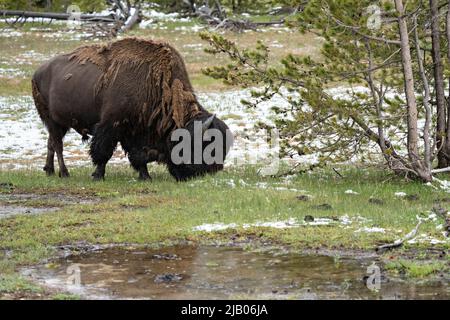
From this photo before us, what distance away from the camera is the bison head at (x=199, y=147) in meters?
13.7

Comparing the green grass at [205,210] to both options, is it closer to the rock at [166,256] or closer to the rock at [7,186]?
the rock at [7,186]

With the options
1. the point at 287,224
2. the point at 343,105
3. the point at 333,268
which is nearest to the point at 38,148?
the point at 343,105

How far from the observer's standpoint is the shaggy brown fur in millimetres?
14297

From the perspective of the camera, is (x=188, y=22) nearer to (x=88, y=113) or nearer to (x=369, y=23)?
(x=88, y=113)

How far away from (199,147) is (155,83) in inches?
59.2

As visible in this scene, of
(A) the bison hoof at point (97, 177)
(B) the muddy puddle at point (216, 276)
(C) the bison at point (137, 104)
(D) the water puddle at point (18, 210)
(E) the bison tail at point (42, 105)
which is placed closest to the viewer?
(B) the muddy puddle at point (216, 276)

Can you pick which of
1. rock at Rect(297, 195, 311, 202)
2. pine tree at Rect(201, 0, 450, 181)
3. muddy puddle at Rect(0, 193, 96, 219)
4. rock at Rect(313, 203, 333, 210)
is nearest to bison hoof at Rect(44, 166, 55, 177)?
muddy puddle at Rect(0, 193, 96, 219)

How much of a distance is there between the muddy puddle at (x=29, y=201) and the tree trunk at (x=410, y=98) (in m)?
4.94

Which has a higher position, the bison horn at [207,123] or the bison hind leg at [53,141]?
the bison horn at [207,123]

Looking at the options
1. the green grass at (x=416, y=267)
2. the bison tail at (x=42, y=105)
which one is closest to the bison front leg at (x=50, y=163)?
the bison tail at (x=42, y=105)

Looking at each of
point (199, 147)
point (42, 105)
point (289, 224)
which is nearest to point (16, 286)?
point (289, 224)

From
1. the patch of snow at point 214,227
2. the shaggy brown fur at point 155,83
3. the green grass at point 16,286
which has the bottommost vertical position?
the patch of snow at point 214,227

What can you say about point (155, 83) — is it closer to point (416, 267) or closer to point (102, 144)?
point (102, 144)
